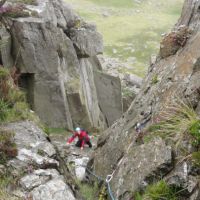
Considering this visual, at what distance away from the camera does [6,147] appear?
1177cm

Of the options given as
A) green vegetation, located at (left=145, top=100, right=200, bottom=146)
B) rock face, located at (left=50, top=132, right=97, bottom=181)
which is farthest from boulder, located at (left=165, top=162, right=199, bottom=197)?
rock face, located at (left=50, top=132, right=97, bottom=181)

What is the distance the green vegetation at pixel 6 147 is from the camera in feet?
37.8

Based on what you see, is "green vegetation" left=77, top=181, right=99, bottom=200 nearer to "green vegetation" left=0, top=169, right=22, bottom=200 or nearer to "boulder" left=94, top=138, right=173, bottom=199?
"boulder" left=94, top=138, right=173, bottom=199

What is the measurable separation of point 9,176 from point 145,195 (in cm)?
326

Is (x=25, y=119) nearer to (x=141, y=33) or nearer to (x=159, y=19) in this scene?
(x=141, y=33)

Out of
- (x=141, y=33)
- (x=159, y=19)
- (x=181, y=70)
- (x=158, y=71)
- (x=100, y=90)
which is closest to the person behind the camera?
(x=181, y=70)

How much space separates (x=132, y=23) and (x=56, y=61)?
182 feet

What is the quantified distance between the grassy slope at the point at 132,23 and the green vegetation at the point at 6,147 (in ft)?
144

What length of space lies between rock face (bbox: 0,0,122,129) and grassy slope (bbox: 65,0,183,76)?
27.1m

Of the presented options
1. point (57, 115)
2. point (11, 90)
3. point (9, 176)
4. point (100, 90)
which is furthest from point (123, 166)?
point (100, 90)

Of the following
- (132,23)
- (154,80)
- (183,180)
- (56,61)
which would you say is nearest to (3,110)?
(154,80)

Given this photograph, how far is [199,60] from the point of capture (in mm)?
12086

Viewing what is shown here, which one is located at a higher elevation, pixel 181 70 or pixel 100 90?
pixel 181 70

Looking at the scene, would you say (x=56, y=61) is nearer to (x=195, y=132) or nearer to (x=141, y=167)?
(x=141, y=167)
